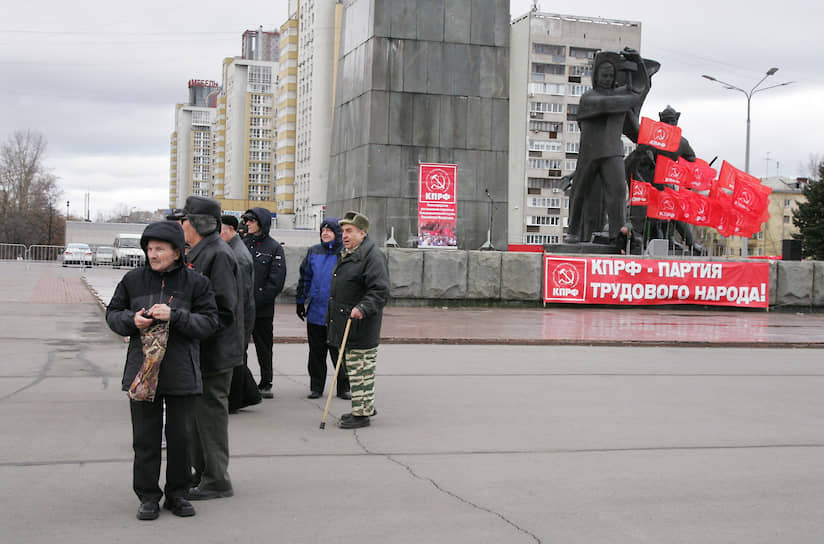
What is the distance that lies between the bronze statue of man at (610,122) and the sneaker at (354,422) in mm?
16881

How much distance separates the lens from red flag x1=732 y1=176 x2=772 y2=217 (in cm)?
2438

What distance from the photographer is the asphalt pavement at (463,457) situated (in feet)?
15.9

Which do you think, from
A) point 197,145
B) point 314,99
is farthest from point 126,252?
point 197,145

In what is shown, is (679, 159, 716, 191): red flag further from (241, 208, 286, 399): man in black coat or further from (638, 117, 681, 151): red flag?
(241, 208, 286, 399): man in black coat

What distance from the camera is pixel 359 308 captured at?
7391 millimetres

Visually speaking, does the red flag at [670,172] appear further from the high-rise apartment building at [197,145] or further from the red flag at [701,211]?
the high-rise apartment building at [197,145]

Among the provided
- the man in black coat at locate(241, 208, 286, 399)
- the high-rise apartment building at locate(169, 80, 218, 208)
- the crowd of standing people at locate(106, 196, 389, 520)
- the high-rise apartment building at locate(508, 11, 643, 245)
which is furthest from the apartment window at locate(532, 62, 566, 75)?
the crowd of standing people at locate(106, 196, 389, 520)

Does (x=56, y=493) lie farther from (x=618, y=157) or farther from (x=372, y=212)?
(x=618, y=157)

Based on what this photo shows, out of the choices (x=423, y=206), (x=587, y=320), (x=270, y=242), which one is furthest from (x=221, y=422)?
(x=423, y=206)

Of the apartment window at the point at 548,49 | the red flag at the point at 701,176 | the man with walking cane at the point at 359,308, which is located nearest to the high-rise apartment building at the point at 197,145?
the apartment window at the point at 548,49

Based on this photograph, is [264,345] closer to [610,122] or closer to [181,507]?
[181,507]

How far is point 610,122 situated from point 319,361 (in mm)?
16002

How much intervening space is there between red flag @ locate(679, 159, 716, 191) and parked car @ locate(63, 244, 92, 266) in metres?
29.1

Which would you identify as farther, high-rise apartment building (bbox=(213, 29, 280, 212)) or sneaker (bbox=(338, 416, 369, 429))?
high-rise apartment building (bbox=(213, 29, 280, 212))
